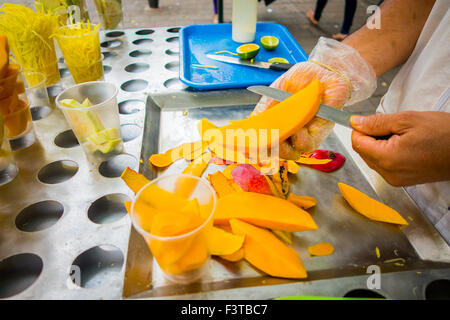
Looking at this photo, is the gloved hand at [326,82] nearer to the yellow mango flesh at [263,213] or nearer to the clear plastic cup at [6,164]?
the yellow mango flesh at [263,213]

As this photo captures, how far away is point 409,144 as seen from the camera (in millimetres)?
662

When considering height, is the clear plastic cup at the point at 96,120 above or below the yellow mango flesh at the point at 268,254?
above

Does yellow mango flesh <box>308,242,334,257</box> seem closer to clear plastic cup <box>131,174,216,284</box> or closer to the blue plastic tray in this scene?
clear plastic cup <box>131,174,216,284</box>

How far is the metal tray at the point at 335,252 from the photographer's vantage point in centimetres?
→ 64

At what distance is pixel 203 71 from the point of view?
147 centimetres

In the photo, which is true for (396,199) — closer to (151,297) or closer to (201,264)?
(201,264)

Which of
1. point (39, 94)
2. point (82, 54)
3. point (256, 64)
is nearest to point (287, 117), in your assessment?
point (256, 64)

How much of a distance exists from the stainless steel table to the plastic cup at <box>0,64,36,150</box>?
5 cm

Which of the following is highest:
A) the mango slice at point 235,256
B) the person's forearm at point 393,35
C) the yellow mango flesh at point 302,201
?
the person's forearm at point 393,35

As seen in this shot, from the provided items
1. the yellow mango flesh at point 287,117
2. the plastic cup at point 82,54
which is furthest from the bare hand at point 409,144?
the plastic cup at point 82,54

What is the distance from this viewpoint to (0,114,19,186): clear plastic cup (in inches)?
30.2

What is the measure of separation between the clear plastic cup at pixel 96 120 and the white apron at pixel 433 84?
1025 mm

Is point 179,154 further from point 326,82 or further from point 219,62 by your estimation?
point 219,62

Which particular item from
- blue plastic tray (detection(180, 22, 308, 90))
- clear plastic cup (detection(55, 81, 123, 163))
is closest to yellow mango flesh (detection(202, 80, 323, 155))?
clear plastic cup (detection(55, 81, 123, 163))
